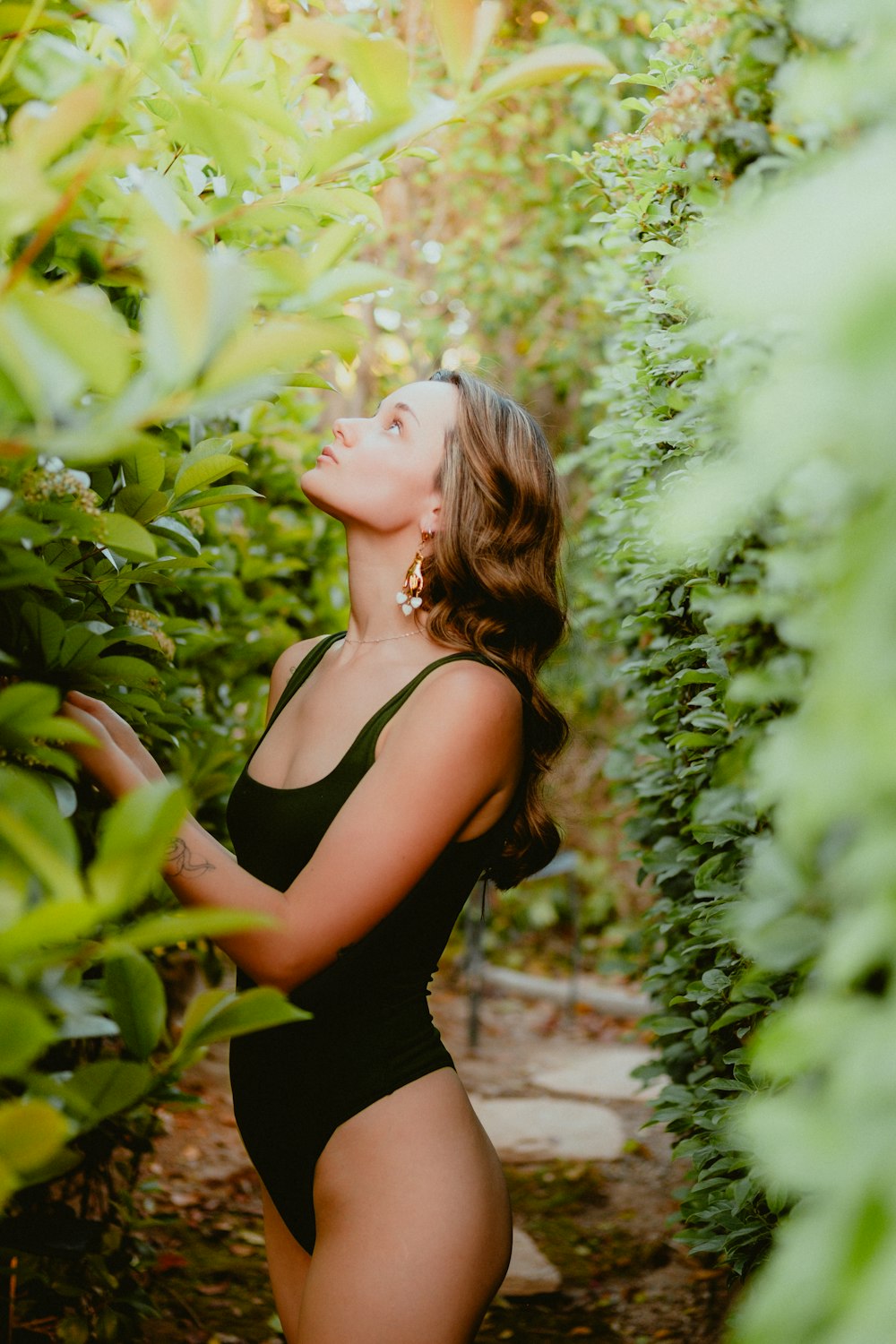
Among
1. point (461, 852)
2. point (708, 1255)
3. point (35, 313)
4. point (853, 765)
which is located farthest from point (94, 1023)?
point (708, 1255)

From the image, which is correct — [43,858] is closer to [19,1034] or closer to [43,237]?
[19,1034]

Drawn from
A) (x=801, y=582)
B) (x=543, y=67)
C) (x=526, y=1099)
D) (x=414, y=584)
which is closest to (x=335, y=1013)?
(x=414, y=584)

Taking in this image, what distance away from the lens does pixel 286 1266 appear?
190cm

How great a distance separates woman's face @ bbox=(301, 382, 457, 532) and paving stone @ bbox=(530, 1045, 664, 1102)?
358 centimetres

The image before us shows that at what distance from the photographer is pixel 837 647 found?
511mm

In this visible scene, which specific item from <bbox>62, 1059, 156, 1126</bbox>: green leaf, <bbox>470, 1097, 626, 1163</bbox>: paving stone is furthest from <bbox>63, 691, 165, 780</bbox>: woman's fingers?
<bbox>470, 1097, 626, 1163</bbox>: paving stone

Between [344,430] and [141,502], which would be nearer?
[141,502]

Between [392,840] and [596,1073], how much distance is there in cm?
416

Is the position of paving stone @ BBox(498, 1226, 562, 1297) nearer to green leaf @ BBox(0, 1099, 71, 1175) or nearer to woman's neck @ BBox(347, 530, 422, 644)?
woman's neck @ BBox(347, 530, 422, 644)

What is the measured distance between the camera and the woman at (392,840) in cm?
160

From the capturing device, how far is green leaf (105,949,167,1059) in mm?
914

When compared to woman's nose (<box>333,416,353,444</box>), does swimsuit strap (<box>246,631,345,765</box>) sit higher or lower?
lower

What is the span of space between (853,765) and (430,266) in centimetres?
632

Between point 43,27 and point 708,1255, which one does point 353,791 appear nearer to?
point 43,27
